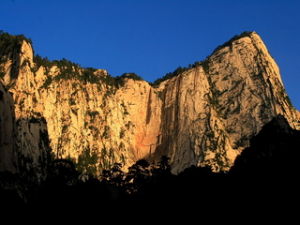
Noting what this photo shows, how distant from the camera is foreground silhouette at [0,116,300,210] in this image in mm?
52969

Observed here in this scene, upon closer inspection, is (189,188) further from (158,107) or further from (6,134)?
(158,107)

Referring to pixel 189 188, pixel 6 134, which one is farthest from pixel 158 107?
pixel 189 188

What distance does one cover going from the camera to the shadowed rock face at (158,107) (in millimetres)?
104000

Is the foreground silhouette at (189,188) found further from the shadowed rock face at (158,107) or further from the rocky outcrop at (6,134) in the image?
the shadowed rock face at (158,107)

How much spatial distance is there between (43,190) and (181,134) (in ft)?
186

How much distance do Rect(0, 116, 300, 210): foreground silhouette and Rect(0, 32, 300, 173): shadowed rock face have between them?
33672 millimetres

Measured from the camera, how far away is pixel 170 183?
6150cm

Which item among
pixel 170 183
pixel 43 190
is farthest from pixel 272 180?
pixel 43 190

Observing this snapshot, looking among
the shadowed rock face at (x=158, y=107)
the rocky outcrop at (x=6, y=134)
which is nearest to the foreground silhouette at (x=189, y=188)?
the rocky outcrop at (x=6, y=134)

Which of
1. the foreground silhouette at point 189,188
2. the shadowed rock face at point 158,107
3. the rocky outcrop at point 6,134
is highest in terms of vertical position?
the shadowed rock face at point 158,107

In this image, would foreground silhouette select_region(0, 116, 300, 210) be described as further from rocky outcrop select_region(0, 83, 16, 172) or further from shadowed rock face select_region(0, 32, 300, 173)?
shadowed rock face select_region(0, 32, 300, 173)

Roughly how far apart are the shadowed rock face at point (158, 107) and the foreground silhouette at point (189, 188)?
33672 mm

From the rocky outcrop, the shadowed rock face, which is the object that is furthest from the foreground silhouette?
the shadowed rock face

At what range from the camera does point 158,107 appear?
125m
